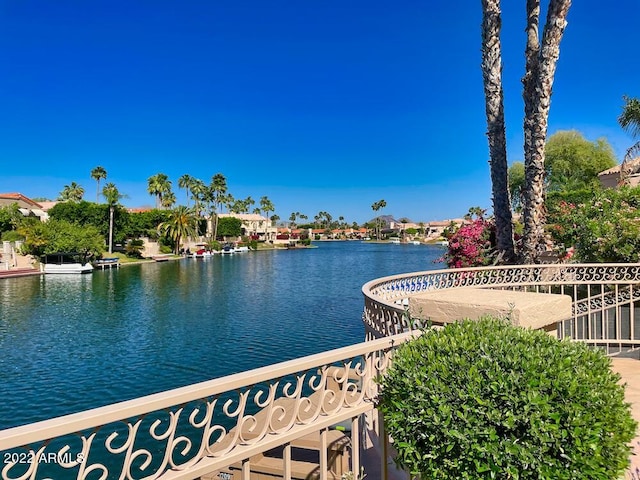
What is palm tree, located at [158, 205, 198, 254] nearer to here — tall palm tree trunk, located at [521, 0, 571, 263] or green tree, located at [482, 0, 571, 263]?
green tree, located at [482, 0, 571, 263]

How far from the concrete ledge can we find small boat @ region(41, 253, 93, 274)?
47.7 meters

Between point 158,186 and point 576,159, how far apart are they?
6756 cm

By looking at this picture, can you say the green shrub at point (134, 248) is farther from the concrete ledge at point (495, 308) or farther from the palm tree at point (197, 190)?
the concrete ledge at point (495, 308)

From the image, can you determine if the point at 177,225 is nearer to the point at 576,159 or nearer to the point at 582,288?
the point at 576,159

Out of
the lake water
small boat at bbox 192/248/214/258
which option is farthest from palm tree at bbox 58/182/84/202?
the lake water

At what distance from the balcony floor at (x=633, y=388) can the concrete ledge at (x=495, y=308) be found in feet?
3.59

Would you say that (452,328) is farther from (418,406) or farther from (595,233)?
(595,233)

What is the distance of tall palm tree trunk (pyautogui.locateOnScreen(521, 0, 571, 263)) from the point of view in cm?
1115

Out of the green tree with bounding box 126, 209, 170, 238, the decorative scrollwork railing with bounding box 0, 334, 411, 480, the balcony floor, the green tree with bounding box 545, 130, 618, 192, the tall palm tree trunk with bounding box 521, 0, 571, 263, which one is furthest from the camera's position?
the green tree with bounding box 126, 209, 170, 238

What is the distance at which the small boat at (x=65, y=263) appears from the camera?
4397cm

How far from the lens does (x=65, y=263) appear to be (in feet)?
154

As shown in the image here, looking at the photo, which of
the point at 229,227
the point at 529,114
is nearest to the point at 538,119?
the point at 529,114

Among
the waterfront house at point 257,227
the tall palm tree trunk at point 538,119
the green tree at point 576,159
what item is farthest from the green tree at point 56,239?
the waterfront house at point 257,227

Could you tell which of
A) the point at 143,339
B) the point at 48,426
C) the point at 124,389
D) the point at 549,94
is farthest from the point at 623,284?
Answer: the point at 143,339
